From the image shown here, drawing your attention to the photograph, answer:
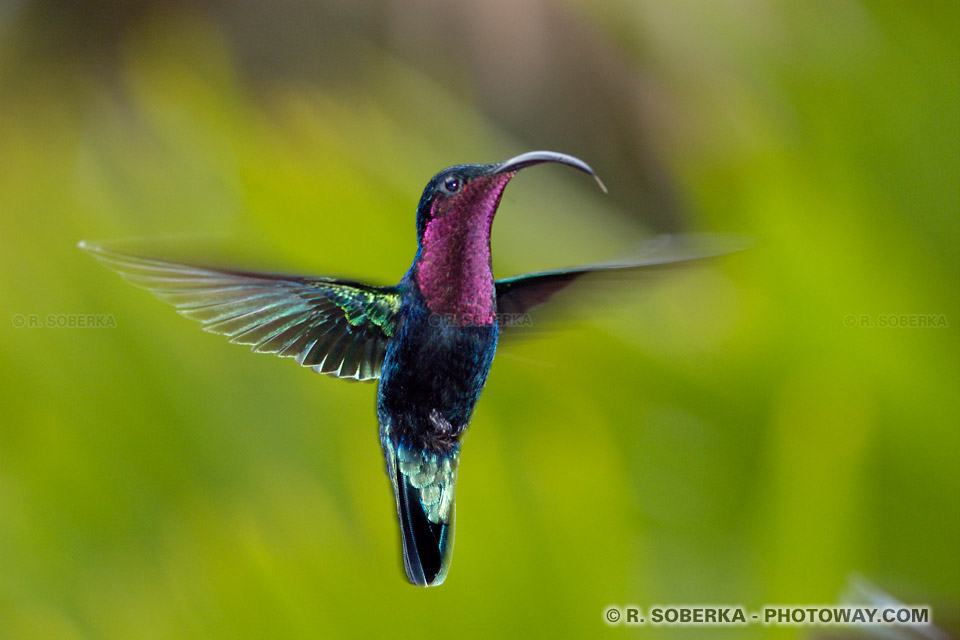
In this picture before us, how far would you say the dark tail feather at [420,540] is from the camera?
0.79 ft

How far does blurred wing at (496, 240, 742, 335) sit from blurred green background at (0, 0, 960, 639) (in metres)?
0.14

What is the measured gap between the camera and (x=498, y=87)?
122 centimetres

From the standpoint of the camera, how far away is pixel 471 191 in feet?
0.73

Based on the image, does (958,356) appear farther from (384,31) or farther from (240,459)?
(384,31)

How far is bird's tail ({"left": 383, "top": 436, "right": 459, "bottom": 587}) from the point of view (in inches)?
9.6

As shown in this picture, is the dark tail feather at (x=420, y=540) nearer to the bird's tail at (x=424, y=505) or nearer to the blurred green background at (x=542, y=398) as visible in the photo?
the bird's tail at (x=424, y=505)

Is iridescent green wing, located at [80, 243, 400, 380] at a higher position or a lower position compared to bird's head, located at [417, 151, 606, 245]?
lower

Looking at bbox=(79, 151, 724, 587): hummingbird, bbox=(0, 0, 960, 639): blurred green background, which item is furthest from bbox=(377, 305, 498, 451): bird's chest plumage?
bbox=(0, 0, 960, 639): blurred green background

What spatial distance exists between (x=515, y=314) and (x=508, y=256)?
32 cm

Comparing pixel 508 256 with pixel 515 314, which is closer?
pixel 515 314

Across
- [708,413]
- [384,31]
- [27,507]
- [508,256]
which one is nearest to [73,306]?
[27,507]

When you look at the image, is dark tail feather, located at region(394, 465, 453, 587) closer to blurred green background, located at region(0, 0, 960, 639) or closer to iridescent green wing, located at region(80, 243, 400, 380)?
iridescent green wing, located at region(80, 243, 400, 380)

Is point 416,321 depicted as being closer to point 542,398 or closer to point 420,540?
point 420,540

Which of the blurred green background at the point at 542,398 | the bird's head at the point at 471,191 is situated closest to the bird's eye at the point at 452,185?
the bird's head at the point at 471,191
